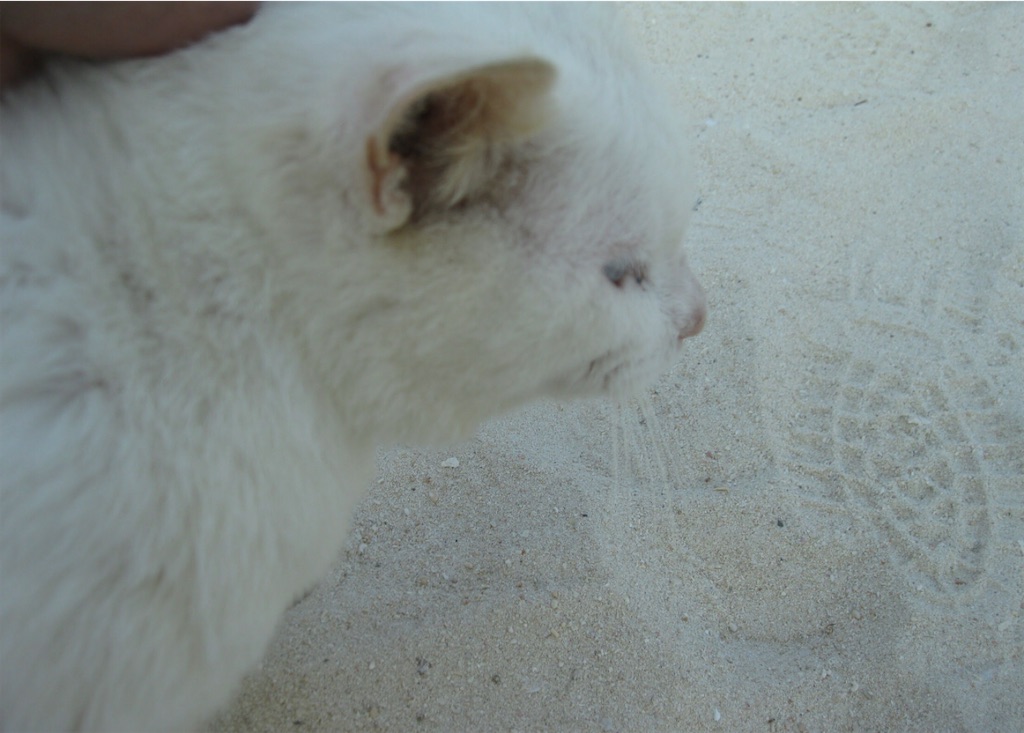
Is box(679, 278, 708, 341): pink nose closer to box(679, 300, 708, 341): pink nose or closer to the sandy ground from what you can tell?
box(679, 300, 708, 341): pink nose

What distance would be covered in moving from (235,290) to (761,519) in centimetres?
139

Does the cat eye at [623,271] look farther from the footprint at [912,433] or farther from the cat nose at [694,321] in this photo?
the footprint at [912,433]

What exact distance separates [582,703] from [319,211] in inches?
45.4

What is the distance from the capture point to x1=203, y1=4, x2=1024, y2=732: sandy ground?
1710 mm

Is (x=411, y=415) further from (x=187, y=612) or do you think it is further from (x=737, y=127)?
(x=737, y=127)

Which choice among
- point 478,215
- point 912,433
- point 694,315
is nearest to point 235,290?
point 478,215

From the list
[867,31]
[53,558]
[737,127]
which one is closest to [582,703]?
[53,558]

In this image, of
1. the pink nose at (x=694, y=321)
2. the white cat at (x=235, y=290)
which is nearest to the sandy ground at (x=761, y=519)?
the pink nose at (x=694, y=321)

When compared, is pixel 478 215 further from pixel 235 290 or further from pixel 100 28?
pixel 100 28

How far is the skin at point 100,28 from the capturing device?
3.24ft

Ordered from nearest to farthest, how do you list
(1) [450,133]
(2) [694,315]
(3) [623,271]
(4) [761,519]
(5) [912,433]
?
(1) [450,133] < (3) [623,271] < (2) [694,315] < (4) [761,519] < (5) [912,433]

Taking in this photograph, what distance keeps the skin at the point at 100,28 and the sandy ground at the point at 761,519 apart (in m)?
0.67

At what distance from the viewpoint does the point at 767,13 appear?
352 cm

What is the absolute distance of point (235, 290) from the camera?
1022mm
